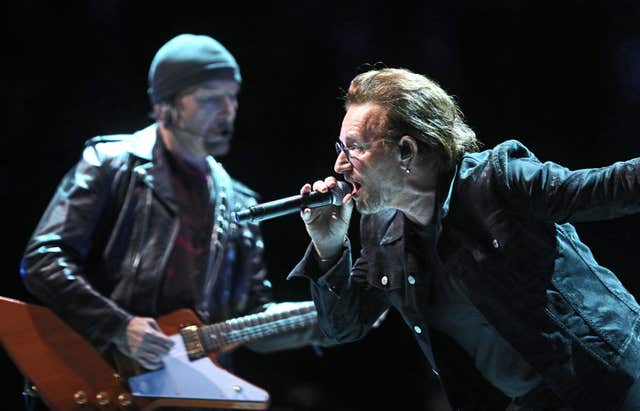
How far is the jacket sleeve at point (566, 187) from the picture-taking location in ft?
6.64

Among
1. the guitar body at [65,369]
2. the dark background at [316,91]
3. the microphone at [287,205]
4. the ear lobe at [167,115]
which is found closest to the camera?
the microphone at [287,205]

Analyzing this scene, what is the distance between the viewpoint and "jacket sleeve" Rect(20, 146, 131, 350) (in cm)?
331

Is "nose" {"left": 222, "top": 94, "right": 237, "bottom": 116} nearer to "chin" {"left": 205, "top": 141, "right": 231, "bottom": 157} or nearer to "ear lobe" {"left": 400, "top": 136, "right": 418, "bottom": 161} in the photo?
"chin" {"left": 205, "top": 141, "right": 231, "bottom": 157}

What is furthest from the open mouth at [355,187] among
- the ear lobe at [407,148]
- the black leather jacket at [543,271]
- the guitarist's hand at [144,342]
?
the guitarist's hand at [144,342]

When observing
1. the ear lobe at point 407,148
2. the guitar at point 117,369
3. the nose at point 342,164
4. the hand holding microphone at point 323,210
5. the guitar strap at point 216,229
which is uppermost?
the ear lobe at point 407,148

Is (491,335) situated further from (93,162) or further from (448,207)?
(93,162)

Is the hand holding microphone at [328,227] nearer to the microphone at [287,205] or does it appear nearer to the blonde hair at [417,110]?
the microphone at [287,205]

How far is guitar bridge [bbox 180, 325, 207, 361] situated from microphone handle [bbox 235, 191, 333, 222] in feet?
3.86

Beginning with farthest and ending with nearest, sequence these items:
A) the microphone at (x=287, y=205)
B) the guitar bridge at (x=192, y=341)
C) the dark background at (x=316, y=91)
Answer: the dark background at (x=316, y=91) → the guitar bridge at (x=192, y=341) → the microphone at (x=287, y=205)

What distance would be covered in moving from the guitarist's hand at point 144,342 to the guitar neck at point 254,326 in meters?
0.20

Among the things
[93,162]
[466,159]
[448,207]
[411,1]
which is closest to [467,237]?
[448,207]

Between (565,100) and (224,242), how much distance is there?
1.72 meters

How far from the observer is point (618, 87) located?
11.9ft

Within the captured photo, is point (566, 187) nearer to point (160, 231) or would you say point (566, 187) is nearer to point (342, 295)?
point (342, 295)
